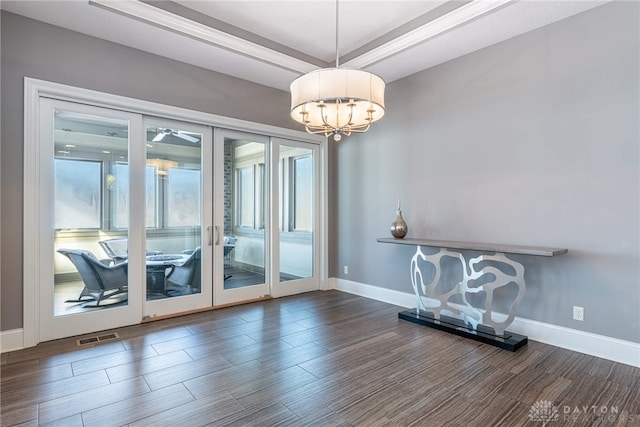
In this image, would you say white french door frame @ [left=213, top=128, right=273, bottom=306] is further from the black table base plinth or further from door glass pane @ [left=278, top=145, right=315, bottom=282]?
the black table base plinth

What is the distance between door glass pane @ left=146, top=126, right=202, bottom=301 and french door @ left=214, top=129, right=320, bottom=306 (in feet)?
0.87

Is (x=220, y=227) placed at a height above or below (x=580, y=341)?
above

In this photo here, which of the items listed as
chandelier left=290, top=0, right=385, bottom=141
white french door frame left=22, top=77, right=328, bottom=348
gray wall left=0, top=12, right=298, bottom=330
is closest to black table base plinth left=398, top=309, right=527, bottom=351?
chandelier left=290, top=0, right=385, bottom=141

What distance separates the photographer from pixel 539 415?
208 centimetres

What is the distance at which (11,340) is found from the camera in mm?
3023

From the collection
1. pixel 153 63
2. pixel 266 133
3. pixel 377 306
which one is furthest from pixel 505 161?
pixel 153 63

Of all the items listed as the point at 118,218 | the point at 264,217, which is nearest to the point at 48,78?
the point at 118,218

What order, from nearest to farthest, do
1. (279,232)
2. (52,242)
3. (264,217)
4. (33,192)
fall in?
(33,192), (52,242), (264,217), (279,232)

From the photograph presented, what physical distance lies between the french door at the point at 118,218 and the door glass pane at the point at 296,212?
116 cm

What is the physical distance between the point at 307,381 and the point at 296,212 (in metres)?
3.03

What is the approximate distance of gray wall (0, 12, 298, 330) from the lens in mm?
3010

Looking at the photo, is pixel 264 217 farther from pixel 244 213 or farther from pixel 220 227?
pixel 220 227

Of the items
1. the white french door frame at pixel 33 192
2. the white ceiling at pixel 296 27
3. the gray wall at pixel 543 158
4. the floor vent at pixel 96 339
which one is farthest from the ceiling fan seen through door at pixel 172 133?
the gray wall at pixel 543 158

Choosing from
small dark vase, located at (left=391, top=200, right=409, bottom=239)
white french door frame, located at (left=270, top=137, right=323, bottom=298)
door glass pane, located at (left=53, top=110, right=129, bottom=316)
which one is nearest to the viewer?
door glass pane, located at (left=53, top=110, right=129, bottom=316)
